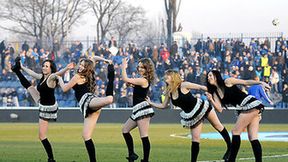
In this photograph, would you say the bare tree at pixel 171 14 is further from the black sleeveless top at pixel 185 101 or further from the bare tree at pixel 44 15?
the black sleeveless top at pixel 185 101

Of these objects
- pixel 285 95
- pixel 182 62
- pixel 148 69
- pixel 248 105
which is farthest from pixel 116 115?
pixel 248 105

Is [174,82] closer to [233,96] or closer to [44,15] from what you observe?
[233,96]

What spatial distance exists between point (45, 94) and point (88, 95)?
5.32 ft

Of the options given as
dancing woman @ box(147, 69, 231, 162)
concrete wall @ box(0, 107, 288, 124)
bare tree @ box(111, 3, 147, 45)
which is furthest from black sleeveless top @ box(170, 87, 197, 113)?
bare tree @ box(111, 3, 147, 45)

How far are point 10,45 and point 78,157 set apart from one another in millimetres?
27127

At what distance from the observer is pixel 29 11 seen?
60844 millimetres

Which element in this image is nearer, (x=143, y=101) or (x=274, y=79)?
(x=143, y=101)

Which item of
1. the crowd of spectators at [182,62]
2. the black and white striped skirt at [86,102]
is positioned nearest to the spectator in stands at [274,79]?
the crowd of spectators at [182,62]

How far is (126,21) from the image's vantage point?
216 ft

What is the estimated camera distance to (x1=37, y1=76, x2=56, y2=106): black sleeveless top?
1659 cm

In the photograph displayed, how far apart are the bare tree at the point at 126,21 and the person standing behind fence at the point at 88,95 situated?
4853 centimetres

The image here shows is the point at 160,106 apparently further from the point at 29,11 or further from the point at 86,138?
the point at 29,11

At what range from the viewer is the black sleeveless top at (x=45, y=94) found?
1659cm

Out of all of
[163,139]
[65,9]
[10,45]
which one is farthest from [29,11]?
[163,139]
